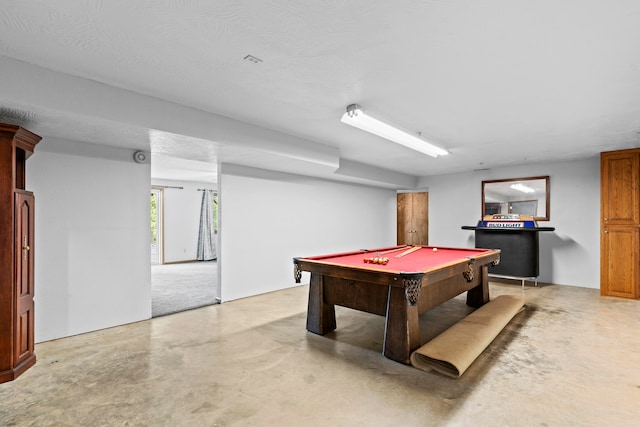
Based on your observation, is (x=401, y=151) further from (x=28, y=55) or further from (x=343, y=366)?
(x=28, y=55)

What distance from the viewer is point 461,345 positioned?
108 inches

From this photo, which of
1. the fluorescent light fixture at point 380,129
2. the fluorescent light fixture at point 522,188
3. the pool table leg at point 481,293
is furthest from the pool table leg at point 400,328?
the fluorescent light fixture at point 522,188

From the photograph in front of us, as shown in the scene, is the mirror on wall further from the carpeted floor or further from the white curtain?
the white curtain

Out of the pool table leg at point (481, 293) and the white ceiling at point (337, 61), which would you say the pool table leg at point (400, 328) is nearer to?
the white ceiling at point (337, 61)

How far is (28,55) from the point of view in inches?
86.7

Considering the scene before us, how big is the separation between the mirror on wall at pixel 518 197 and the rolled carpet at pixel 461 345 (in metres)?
3.62

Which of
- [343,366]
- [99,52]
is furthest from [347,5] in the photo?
[343,366]

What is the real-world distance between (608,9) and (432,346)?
2.60m

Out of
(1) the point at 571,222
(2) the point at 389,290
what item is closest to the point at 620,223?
(1) the point at 571,222

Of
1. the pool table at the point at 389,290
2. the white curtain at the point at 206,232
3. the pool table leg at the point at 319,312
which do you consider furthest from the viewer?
the white curtain at the point at 206,232

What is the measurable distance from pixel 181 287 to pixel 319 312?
3571 millimetres

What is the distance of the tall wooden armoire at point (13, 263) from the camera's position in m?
2.44

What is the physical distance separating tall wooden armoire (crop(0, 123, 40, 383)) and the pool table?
2.40 m

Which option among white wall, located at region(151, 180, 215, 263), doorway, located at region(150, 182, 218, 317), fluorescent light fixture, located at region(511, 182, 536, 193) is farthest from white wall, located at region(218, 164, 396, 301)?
white wall, located at region(151, 180, 215, 263)
